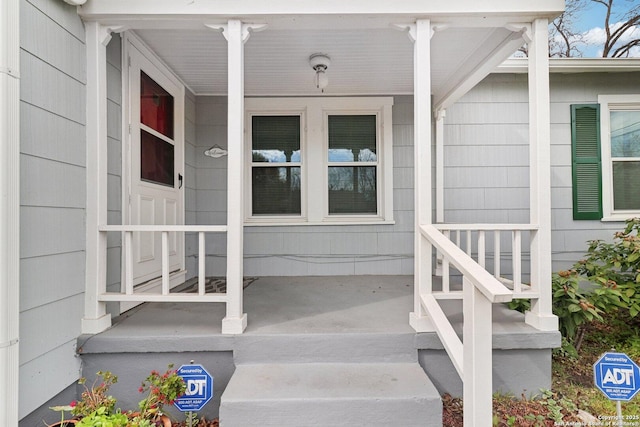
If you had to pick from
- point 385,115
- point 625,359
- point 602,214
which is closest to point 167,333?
point 625,359

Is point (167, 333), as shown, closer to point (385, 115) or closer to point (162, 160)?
point (162, 160)

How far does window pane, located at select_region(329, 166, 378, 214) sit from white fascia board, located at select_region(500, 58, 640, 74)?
183 cm

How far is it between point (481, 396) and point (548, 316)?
1.18 metres

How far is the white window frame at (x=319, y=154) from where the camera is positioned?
3.96m

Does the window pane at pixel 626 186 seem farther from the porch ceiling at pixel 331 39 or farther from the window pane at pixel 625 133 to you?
the porch ceiling at pixel 331 39

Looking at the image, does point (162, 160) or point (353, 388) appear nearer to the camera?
point (353, 388)

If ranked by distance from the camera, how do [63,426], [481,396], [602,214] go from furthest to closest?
[602,214], [63,426], [481,396]

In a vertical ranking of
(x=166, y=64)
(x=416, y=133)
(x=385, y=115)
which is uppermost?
(x=166, y=64)

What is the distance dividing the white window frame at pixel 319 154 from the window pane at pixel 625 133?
2600mm

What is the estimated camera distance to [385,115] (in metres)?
3.96

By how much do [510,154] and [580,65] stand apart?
3.89ft

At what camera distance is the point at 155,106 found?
309 cm

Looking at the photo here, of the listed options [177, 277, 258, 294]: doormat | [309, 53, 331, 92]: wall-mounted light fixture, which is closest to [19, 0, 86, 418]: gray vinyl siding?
[177, 277, 258, 294]: doormat

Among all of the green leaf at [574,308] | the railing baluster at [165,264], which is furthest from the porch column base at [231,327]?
the green leaf at [574,308]
